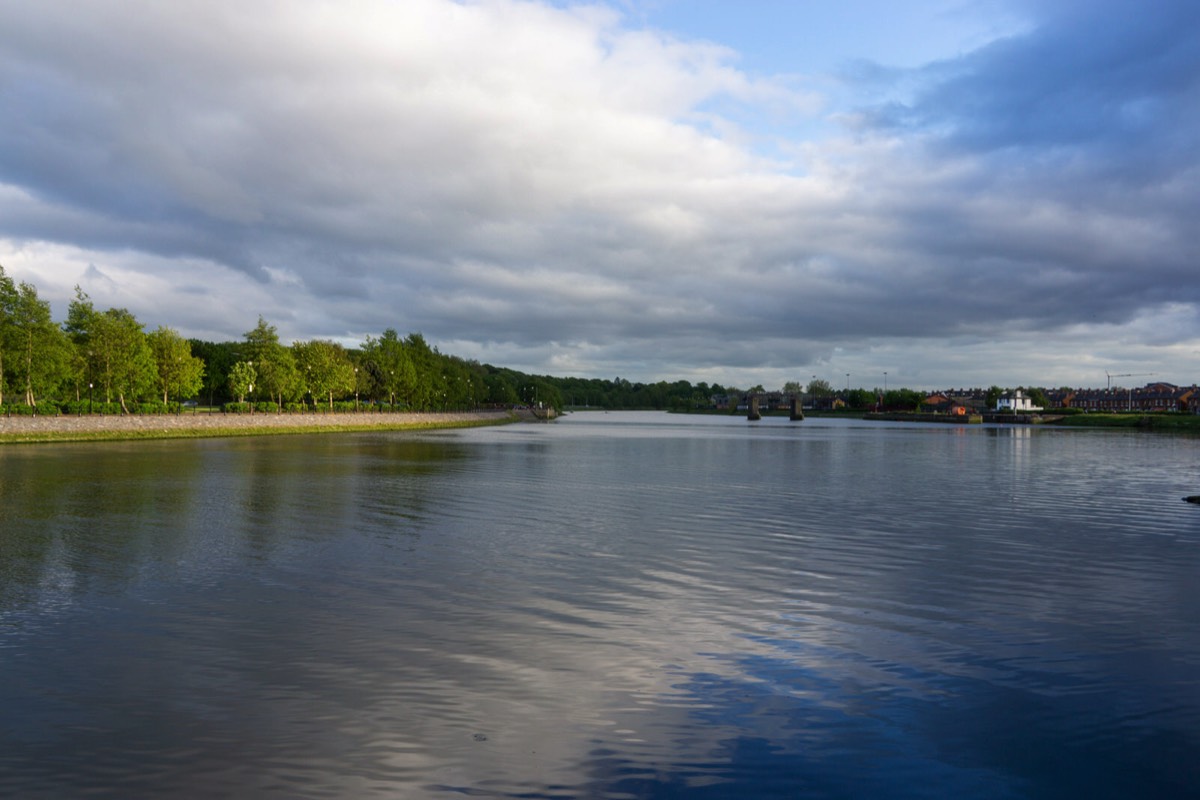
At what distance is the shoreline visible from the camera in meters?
69.7

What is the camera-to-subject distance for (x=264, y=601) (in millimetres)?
16547

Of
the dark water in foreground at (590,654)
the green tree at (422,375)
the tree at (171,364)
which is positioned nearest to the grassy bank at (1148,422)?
the green tree at (422,375)

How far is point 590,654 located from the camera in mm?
13336

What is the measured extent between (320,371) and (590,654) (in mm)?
121633

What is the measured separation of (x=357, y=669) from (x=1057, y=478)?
4785 cm

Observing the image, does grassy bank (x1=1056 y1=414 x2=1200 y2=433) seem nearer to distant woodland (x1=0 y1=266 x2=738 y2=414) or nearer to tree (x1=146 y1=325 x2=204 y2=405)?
distant woodland (x1=0 y1=266 x2=738 y2=414)

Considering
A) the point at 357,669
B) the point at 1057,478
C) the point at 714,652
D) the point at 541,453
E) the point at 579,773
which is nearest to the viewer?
the point at 579,773

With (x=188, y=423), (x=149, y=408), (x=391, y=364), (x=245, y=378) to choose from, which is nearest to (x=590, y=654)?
(x=188, y=423)

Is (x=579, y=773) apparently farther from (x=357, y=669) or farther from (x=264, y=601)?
(x=264, y=601)

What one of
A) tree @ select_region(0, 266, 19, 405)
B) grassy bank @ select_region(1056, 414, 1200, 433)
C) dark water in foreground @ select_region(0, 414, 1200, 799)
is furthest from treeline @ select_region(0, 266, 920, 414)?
grassy bank @ select_region(1056, 414, 1200, 433)

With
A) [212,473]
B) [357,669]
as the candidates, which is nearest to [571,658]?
[357,669]

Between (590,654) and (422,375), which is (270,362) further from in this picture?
(590,654)

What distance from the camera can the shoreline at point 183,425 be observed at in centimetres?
6969

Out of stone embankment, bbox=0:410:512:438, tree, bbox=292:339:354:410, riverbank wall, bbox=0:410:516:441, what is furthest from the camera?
tree, bbox=292:339:354:410
